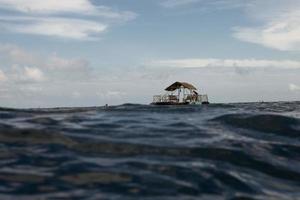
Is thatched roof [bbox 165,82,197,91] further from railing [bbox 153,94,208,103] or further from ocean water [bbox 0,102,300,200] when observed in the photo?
ocean water [bbox 0,102,300,200]

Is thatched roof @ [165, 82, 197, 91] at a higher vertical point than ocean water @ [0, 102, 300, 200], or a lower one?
higher

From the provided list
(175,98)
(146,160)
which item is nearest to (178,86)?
(175,98)

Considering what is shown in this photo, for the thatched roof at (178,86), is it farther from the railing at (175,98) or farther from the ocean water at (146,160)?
the ocean water at (146,160)

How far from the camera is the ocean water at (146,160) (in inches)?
284

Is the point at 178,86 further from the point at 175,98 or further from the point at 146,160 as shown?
the point at 146,160

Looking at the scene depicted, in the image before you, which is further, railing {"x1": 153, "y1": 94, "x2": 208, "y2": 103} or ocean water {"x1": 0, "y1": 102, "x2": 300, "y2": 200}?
railing {"x1": 153, "y1": 94, "x2": 208, "y2": 103}

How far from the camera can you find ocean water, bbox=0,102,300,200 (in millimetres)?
7215

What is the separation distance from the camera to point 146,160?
341 inches

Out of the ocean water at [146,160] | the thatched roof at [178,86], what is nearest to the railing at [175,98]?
the thatched roof at [178,86]

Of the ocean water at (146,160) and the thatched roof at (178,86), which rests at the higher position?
the thatched roof at (178,86)

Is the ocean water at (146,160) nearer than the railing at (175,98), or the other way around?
the ocean water at (146,160)

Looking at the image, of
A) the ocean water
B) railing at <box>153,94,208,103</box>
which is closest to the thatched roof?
railing at <box>153,94,208,103</box>

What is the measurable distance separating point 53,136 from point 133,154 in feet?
8.14

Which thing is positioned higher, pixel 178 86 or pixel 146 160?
pixel 178 86
